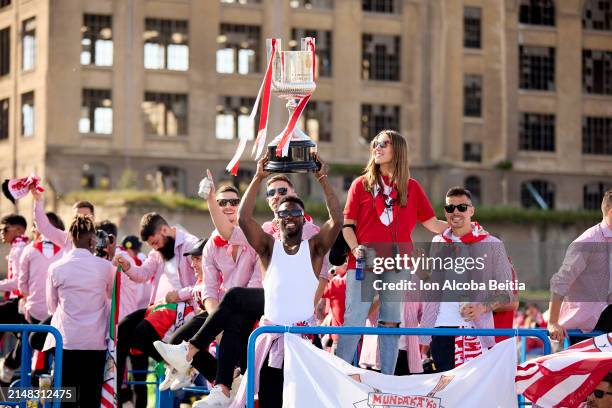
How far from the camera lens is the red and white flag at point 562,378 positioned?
9.75 meters

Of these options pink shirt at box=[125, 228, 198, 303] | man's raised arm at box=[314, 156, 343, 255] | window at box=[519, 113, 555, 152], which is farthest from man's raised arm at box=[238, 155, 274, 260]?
window at box=[519, 113, 555, 152]

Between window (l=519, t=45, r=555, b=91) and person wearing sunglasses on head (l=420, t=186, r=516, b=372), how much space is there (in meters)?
64.8

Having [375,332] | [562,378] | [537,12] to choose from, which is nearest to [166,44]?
[537,12]

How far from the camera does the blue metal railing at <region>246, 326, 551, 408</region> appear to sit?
32.0 feet

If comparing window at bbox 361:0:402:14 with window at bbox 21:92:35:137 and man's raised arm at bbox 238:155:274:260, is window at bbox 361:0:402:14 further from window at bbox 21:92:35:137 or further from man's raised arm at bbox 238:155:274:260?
man's raised arm at bbox 238:155:274:260

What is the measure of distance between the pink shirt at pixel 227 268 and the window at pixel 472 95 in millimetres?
61921

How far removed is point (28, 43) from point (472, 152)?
25.0 metres

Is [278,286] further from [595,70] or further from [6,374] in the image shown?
[595,70]

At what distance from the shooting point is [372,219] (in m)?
11.9

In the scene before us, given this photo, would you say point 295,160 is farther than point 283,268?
Yes

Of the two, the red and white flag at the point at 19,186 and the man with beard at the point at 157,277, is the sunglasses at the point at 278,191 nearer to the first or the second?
the man with beard at the point at 157,277

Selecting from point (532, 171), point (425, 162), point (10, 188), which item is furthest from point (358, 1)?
point (10, 188)

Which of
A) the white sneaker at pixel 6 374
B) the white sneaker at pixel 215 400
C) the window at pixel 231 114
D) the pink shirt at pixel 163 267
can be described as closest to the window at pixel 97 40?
the window at pixel 231 114

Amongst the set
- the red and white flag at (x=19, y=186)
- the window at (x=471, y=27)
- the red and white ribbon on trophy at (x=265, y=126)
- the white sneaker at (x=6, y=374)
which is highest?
the window at (x=471, y=27)
